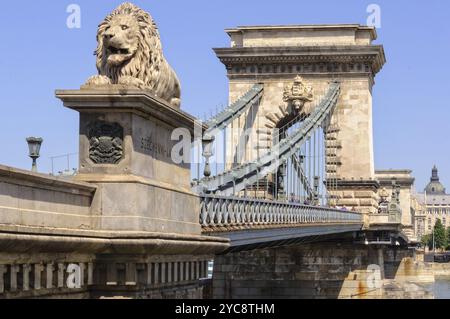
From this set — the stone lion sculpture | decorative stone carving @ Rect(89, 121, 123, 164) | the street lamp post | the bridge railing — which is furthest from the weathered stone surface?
decorative stone carving @ Rect(89, 121, 123, 164)

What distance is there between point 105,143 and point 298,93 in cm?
4980

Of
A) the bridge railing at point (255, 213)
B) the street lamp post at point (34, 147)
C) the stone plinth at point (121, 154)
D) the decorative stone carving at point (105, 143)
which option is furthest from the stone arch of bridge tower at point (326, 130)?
the decorative stone carving at point (105, 143)

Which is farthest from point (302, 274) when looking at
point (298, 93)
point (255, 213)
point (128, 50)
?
point (128, 50)

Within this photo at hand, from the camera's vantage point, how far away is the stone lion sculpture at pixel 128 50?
60.3 ft

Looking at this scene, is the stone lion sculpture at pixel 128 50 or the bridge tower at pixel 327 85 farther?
the bridge tower at pixel 327 85

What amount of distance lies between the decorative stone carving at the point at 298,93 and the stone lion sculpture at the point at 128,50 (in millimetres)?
48603

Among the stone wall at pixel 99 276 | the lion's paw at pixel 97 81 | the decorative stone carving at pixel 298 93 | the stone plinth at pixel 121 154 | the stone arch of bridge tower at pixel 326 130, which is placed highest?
the decorative stone carving at pixel 298 93

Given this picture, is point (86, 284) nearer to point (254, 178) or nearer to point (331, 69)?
point (254, 178)

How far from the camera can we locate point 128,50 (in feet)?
60.6

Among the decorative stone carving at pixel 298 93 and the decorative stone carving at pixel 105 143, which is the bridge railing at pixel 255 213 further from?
the decorative stone carving at pixel 298 93

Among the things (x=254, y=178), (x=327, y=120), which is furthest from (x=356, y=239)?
(x=254, y=178)

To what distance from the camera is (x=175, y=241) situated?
18391mm

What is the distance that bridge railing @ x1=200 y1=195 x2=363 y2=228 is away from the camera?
25.8 meters
